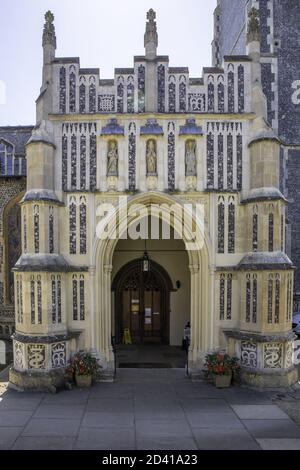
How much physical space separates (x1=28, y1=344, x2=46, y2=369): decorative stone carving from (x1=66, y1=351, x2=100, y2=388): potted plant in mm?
687

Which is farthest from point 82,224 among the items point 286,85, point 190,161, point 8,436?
point 286,85

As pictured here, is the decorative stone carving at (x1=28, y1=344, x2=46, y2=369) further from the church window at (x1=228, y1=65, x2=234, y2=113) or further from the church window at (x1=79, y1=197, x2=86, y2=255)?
the church window at (x1=228, y1=65, x2=234, y2=113)

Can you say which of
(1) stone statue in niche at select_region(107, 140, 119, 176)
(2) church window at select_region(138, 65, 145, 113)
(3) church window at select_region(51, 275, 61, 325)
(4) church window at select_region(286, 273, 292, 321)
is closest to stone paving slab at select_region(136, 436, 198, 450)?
(3) church window at select_region(51, 275, 61, 325)

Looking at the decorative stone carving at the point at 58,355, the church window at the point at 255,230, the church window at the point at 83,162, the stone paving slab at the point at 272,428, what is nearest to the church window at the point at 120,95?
the church window at the point at 83,162

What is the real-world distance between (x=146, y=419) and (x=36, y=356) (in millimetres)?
3366

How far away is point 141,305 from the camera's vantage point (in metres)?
15.4

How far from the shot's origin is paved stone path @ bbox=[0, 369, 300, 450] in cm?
696

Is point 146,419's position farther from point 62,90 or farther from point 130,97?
point 62,90

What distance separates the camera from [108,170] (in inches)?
420

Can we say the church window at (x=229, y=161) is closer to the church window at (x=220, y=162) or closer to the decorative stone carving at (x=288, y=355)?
the church window at (x=220, y=162)

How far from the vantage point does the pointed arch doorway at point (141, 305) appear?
15234mm

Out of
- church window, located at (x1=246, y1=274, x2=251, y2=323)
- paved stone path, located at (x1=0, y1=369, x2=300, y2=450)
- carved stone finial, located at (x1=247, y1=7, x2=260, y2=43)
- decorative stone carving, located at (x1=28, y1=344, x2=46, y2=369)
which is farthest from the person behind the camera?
carved stone finial, located at (x1=247, y1=7, x2=260, y2=43)
